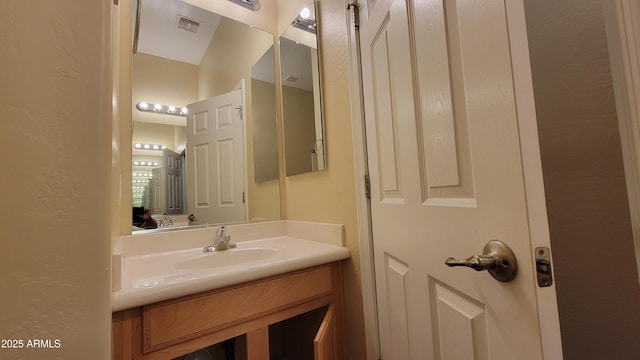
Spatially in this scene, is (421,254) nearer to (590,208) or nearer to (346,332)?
(590,208)

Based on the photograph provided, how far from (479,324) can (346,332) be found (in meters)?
0.73

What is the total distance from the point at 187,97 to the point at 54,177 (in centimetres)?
119

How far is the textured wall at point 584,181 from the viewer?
555 mm

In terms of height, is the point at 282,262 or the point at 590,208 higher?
the point at 590,208

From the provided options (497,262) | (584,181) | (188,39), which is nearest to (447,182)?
(497,262)

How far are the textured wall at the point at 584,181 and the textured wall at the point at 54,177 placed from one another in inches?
37.0

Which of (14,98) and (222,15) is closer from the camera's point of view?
(14,98)

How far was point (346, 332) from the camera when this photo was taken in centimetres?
107

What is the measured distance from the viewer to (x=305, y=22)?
1360 mm

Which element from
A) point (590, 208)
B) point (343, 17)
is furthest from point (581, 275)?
point (343, 17)

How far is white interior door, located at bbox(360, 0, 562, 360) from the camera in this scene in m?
0.39

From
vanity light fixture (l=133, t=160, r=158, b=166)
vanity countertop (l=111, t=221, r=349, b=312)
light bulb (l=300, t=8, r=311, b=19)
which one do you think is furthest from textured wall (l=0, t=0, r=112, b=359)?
light bulb (l=300, t=8, r=311, b=19)

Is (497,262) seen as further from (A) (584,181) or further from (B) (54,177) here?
(B) (54,177)

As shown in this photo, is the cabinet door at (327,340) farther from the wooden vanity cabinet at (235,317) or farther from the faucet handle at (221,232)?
the faucet handle at (221,232)
